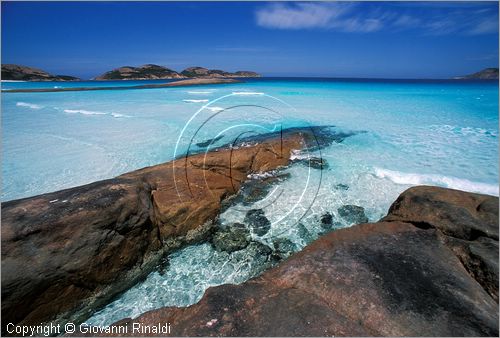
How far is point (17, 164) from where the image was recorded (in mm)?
9602

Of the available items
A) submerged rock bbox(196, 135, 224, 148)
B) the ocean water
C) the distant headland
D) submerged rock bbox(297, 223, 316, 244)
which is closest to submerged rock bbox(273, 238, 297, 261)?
the ocean water

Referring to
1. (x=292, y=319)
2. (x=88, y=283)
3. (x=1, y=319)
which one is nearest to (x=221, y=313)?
(x=292, y=319)

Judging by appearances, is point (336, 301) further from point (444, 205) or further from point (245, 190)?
point (245, 190)

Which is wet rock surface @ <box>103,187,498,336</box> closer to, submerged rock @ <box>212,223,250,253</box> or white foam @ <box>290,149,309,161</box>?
submerged rock @ <box>212,223,250,253</box>

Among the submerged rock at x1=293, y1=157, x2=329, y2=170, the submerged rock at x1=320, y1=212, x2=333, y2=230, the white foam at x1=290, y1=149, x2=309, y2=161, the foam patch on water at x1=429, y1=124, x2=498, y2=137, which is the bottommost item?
the foam patch on water at x1=429, y1=124, x2=498, y2=137

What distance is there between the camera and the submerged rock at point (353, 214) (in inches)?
234

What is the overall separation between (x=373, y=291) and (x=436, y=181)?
7209mm

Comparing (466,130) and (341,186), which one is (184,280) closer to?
(341,186)

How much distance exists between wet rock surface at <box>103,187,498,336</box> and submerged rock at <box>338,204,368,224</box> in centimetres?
177

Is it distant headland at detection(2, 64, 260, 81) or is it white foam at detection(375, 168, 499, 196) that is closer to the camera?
white foam at detection(375, 168, 499, 196)

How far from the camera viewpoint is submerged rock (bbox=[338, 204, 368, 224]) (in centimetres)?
594

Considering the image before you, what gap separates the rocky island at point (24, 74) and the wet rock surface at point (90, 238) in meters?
93.1

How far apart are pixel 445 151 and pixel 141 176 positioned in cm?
1210

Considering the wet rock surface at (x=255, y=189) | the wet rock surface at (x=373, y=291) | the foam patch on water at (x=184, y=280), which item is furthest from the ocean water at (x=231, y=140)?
the wet rock surface at (x=373, y=291)
